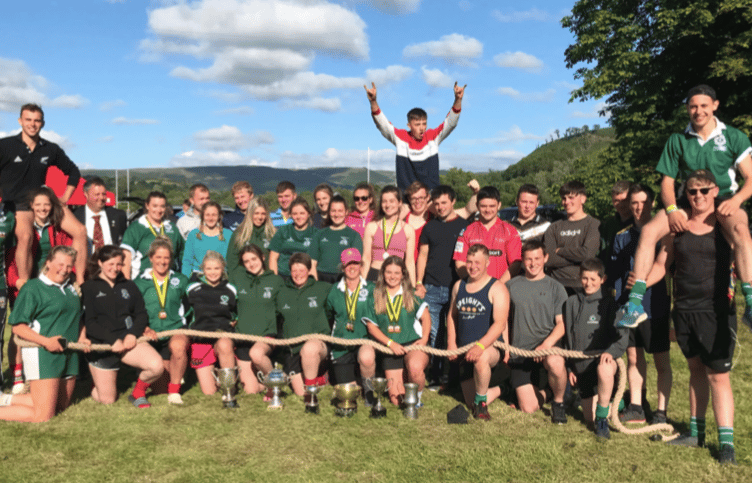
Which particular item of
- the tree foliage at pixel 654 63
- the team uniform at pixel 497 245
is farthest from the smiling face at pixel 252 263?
the tree foliage at pixel 654 63

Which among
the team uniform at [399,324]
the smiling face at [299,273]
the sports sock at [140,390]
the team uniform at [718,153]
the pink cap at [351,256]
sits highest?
the team uniform at [718,153]

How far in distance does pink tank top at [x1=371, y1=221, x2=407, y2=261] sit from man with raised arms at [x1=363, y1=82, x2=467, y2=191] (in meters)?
1.26

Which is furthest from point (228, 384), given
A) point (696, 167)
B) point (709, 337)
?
point (696, 167)

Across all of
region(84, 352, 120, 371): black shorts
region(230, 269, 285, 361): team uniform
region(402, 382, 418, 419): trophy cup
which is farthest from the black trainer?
region(84, 352, 120, 371): black shorts

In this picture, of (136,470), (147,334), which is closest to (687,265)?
(136,470)

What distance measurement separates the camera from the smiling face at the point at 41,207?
573 cm

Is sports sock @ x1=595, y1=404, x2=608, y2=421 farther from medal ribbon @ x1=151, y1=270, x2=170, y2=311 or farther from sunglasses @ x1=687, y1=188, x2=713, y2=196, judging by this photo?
medal ribbon @ x1=151, y1=270, x2=170, y2=311

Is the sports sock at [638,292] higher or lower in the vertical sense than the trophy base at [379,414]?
higher

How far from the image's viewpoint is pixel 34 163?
6.09 metres

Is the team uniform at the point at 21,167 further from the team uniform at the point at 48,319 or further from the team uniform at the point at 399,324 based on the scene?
the team uniform at the point at 399,324

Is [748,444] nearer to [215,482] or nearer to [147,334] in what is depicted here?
[215,482]

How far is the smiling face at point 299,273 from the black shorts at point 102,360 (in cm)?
187

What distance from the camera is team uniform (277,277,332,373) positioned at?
5828mm

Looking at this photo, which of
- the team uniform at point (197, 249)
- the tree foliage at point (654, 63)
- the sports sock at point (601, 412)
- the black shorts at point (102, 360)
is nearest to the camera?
the sports sock at point (601, 412)
